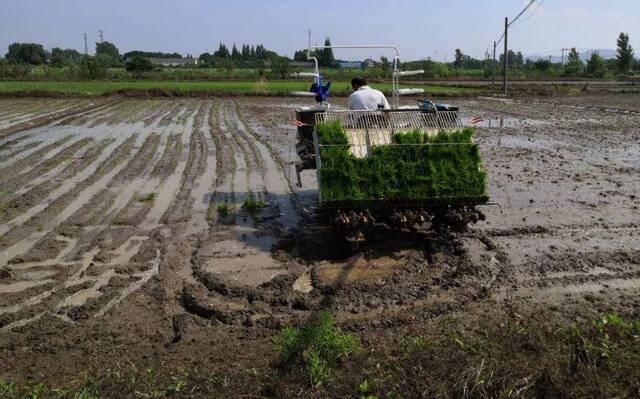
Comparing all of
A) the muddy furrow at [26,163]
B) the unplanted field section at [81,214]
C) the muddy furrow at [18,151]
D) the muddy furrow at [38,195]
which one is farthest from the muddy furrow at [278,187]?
the muddy furrow at [18,151]

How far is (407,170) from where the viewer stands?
259 inches

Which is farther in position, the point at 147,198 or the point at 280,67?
the point at 280,67

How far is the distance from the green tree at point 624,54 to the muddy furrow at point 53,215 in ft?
213

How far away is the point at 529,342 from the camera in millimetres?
3836

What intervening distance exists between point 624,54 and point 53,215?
69.5m

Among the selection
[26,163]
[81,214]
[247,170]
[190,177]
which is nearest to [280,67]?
[26,163]

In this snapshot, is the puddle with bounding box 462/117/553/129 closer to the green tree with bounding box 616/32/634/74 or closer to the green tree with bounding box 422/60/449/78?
the green tree with bounding box 422/60/449/78

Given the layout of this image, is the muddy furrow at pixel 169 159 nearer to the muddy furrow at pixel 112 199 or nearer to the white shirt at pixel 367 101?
the muddy furrow at pixel 112 199

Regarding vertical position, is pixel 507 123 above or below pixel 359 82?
below

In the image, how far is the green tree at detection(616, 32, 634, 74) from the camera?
62.1m

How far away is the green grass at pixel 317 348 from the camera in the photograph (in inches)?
144

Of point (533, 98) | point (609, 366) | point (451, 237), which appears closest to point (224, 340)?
point (609, 366)

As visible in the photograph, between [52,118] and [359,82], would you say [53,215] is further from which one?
[52,118]

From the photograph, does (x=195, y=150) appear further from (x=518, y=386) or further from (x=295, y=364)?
(x=518, y=386)
